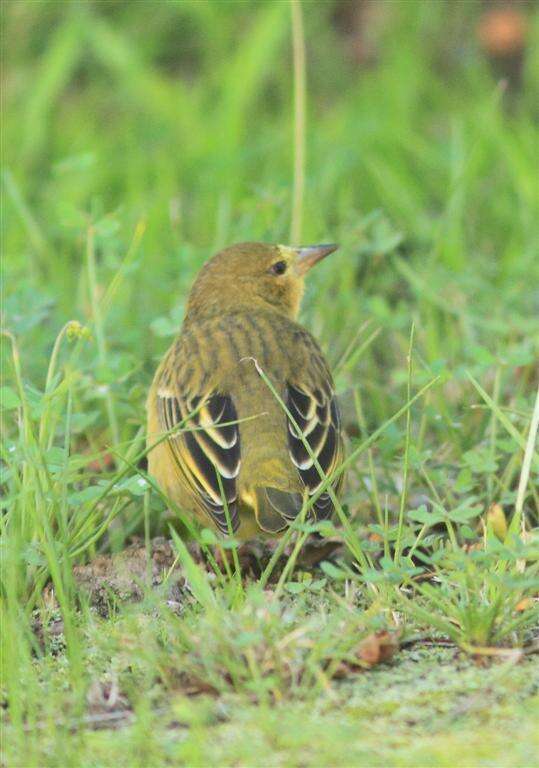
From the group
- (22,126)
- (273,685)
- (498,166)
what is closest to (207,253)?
(498,166)

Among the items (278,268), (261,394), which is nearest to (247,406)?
(261,394)

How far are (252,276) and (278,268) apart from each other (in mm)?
115

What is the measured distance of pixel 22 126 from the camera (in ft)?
30.2

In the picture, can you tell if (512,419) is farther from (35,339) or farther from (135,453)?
(35,339)

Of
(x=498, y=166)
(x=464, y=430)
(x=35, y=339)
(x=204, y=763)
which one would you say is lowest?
(x=204, y=763)

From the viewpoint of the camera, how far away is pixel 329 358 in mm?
6070

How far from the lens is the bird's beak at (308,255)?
20.0ft

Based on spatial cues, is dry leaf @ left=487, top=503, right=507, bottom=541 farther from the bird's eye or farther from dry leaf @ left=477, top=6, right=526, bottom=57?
dry leaf @ left=477, top=6, right=526, bottom=57

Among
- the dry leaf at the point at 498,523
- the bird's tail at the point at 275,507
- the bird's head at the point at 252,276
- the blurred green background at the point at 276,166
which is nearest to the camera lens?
the bird's tail at the point at 275,507

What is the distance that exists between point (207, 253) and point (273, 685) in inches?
144

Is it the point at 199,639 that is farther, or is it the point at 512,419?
the point at 512,419

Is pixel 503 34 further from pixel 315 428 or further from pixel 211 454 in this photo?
pixel 211 454

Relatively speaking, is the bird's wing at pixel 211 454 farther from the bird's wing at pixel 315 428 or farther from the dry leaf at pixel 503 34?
the dry leaf at pixel 503 34

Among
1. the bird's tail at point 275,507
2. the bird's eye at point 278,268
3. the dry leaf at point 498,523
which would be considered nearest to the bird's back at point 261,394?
the bird's tail at point 275,507
